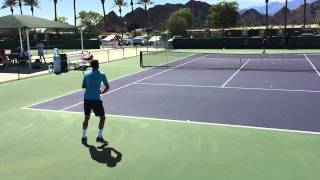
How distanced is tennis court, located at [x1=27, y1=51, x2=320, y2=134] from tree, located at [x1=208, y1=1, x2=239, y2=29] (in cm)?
6370

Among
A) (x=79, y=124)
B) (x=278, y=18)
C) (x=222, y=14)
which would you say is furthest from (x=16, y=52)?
(x=278, y=18)

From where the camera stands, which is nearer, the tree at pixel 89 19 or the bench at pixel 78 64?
the bench at pixel 78 64

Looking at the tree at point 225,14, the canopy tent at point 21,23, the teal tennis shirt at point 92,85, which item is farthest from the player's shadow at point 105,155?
the tree at point 225,14

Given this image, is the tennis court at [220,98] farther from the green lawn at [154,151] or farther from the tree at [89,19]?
the tree at [89,19]

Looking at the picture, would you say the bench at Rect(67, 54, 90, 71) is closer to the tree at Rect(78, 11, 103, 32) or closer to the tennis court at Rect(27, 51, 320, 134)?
the tennis court at Rect(27, 51, 320, 134)

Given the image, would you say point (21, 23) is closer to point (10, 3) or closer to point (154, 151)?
point (154, 151)

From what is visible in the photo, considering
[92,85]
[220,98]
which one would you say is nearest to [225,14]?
[220,98]

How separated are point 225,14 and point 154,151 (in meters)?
80.1

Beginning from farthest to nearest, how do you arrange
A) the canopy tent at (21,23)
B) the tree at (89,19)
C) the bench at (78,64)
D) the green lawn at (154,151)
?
the tree at (89,19), the canopy tent at (21,23), the bench at (78,64), the green lawn at (154,151)

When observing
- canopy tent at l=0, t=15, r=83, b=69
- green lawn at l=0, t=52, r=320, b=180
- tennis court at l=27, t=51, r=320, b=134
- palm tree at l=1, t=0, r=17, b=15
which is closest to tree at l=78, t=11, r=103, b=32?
palm tree at l=1, t=0, r=17, b=15

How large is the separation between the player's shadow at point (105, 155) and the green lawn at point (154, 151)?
12 centimetres

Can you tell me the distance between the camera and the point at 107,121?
1163 cm

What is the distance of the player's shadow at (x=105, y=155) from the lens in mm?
8305

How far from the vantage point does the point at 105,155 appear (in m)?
8.71
